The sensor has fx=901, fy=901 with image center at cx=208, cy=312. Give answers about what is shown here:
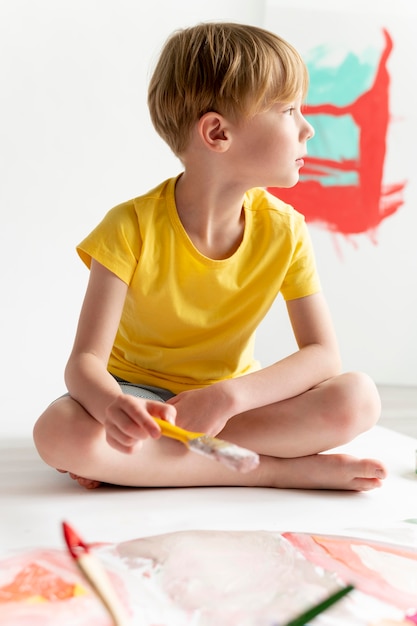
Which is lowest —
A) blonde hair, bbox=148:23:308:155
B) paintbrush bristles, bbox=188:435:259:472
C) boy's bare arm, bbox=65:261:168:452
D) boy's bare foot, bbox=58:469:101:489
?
boy's bare foot, bbox=58:469:101:489

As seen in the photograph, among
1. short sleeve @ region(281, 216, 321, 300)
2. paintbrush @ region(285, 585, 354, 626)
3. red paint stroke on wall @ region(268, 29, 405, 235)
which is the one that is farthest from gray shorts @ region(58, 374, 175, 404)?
red paint stroke on wall @ region(268, 29, 405, 235)

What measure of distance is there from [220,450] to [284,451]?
0.38 meters

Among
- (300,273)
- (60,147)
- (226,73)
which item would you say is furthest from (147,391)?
(60,147)

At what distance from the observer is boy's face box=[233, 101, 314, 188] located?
3.63 ft

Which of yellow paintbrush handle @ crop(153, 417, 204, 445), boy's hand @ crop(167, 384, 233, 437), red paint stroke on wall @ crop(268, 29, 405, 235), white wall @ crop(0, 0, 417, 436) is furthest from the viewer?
red paint stroke on wall @ crop(268, 29, 405, 235)

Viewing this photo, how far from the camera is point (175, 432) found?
0.82 meters

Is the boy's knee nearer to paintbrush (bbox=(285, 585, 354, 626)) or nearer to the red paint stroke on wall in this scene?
paintbrush (bbox=(285, 585, 354, 626))

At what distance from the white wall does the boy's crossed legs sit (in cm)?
61

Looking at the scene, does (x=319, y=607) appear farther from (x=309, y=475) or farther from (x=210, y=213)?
(x=210, y=213)

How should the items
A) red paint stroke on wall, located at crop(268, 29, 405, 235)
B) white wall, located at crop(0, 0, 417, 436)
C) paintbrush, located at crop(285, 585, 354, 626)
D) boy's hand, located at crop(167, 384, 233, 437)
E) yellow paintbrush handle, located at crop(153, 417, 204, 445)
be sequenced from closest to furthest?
paintbrush, located at crop(285, 585, 354, 626) < yellow paintbrush handle, located at crop(153, 417, 204, 445) < boy's hand, located at crop(167, 384, 233, 437) < white wall, located at crop(0, 0, 417, 436) < red paint stroke on wall, located at crop(268, 29, 405, 235)

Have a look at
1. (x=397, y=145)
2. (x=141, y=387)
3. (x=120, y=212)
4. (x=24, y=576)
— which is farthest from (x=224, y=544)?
(x=397, y=145)

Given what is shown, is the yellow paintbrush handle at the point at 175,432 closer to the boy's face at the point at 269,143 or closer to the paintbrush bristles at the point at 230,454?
the paintbrush bristles at the point at 230,454

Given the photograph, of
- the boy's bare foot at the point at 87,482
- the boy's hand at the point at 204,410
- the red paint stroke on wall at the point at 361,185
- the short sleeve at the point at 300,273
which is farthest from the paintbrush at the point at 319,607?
the red paint stroke on wall at the point at 361,185

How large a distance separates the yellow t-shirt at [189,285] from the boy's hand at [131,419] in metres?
0.27
